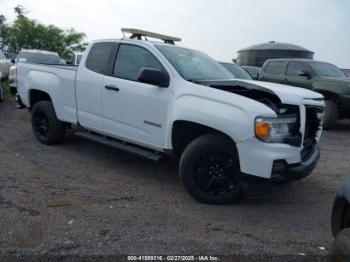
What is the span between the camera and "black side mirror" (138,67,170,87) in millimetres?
4964

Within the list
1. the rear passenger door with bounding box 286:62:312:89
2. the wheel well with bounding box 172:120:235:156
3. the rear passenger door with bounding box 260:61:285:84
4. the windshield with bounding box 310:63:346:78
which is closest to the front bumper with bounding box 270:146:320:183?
the wheel well with bounding box 172:120:235:156

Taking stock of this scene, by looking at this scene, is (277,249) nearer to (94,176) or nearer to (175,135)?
(175,135)

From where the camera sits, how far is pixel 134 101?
5457 millimetres

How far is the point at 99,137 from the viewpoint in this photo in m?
6.22

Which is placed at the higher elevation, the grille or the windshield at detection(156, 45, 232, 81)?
the windshield at detection(156, 45, 232, 81)

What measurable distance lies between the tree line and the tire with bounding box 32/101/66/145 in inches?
1563

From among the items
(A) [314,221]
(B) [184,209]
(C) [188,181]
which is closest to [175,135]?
(C) [188,181]

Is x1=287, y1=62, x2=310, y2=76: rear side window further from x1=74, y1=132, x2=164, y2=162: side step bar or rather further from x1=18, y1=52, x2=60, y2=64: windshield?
x1=18, y1=52, x2=60, y2=64: windshield

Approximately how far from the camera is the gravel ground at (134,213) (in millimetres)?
3785

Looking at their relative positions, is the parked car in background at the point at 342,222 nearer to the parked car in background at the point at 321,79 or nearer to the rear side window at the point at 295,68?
the parked car in background at the point at 321,79

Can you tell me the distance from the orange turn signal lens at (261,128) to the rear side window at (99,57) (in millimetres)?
2594

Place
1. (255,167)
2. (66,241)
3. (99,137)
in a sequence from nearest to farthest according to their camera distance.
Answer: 1. (66,241)
2. (255,167)
3. (99,137)

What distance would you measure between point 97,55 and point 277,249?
3.89 metres

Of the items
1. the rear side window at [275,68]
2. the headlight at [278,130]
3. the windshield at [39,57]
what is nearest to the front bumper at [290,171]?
the headlight at [278,130]
